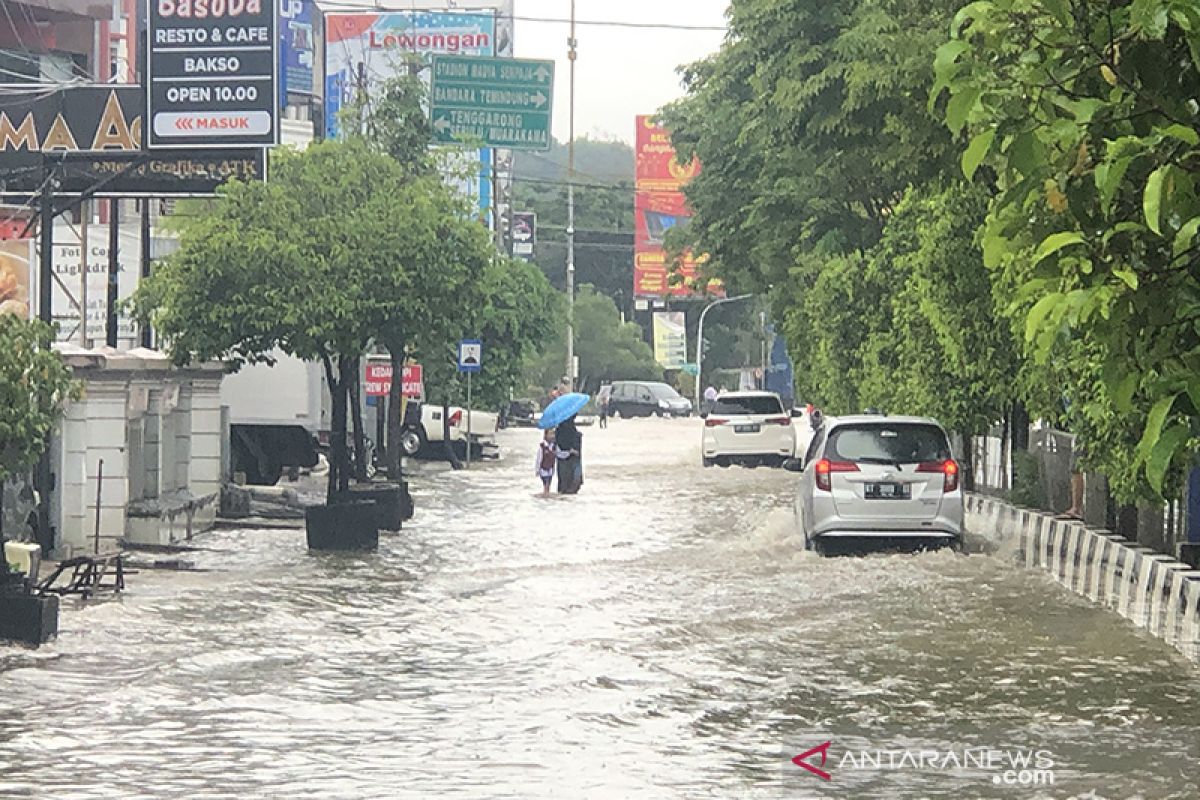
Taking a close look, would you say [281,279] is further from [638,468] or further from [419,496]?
[638,468]

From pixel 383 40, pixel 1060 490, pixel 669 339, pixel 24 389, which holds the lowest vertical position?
pixel 1060 490

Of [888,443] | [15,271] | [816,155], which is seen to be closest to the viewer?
[888,443]

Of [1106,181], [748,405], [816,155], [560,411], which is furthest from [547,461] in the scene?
[1106,181]

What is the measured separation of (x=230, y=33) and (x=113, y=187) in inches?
119

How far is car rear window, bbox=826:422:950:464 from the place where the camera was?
21031 mm

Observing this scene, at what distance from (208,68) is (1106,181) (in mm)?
25898

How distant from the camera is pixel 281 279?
2373cm

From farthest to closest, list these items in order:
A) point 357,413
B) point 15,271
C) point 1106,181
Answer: point 15,271 → point 357,413 → point 1106,181

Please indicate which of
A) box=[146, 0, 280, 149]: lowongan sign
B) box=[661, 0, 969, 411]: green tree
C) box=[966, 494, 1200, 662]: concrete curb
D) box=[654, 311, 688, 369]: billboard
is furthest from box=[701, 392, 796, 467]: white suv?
box=[654, 311, 688, 369]: billboard

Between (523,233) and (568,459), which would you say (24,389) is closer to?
(568,459)

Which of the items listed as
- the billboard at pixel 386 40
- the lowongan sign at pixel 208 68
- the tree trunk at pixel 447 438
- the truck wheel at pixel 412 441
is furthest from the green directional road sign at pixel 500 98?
the lowongan sign at pixel 208 68

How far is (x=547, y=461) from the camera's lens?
1395 inches

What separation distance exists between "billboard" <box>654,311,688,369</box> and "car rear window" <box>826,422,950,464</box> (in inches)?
3541

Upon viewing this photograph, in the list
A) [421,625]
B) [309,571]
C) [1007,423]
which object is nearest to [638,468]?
[1007,423]
